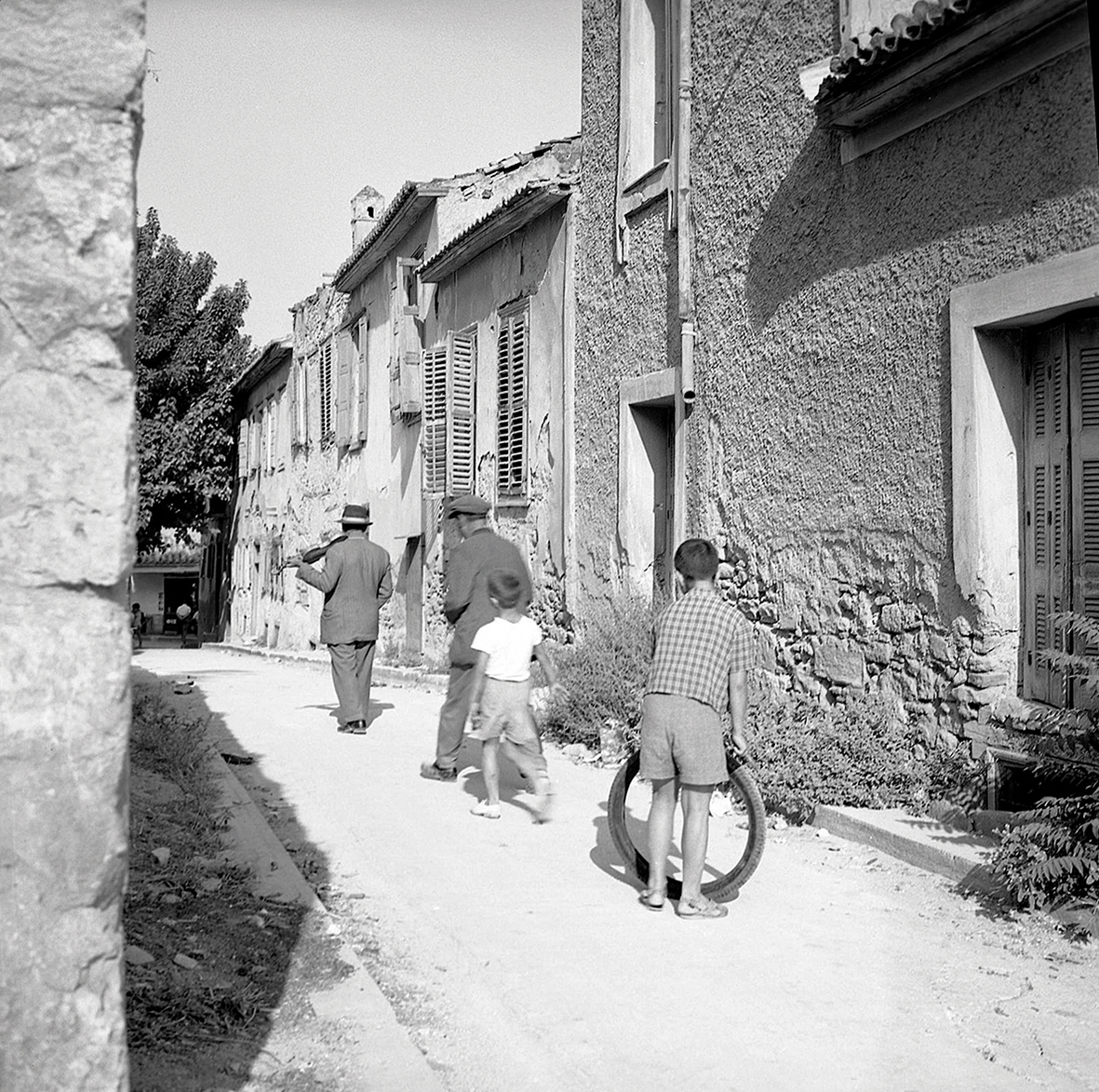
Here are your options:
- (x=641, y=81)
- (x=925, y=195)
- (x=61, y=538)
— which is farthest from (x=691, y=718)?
(x=641, y=81)

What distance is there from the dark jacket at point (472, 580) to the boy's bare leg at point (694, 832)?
306 cm

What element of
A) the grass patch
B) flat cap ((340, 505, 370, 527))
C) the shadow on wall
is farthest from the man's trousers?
the shadow on wall

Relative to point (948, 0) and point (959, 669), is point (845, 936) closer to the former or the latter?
point (959, 669)

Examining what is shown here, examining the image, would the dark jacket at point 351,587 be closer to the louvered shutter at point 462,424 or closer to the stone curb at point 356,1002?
the stone curb at point 356,1002

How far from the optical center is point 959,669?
7480mm

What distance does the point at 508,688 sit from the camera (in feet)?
23.7

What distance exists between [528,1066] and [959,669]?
14.6ft

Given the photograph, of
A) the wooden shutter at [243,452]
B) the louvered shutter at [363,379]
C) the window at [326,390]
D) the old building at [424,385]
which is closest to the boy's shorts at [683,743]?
the old building at [424,385]

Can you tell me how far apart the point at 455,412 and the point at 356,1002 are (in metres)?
12.8

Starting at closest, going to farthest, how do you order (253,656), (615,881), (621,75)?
(615,881) → (621,75) → (253,656)

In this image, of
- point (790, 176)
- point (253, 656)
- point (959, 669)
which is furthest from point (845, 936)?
point (253, 656)

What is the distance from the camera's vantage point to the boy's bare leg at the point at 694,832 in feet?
17.5

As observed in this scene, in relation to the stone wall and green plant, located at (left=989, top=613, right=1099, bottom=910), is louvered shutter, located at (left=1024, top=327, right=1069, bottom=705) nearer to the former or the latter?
green plant, located at (left=989, top=613, right=1099, bottom=910)

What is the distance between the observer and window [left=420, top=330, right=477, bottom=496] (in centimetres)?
1652
